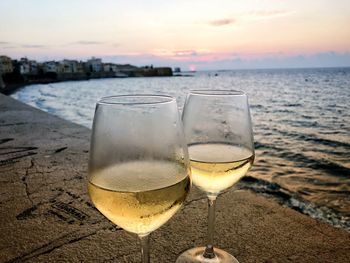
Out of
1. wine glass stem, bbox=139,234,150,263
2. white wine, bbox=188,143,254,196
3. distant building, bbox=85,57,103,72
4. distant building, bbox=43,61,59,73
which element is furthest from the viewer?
distant building, bbox=85,57,103,72

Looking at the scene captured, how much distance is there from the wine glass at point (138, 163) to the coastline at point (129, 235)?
25.7 inches

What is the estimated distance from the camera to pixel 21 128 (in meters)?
4.52

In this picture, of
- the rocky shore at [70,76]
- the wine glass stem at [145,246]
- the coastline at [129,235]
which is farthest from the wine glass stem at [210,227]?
the rocky shore at [70,76]

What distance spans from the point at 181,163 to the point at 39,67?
122 m

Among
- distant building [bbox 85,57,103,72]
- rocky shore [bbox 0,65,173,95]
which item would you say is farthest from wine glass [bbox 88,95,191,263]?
distant building [bbox 85,57,103,72]

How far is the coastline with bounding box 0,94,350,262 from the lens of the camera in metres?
1.39

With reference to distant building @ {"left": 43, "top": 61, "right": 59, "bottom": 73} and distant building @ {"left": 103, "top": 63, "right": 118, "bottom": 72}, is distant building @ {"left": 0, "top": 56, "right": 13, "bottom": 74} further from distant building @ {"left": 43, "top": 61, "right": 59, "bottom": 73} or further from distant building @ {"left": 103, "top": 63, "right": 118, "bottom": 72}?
distant building @ {"left": 103, "top": 63, "right": 118, "bottom": 72}

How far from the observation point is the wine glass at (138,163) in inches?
30.8

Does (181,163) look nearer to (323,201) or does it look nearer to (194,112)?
(194,112)

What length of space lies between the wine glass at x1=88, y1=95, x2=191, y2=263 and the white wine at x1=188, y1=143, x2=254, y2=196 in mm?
249

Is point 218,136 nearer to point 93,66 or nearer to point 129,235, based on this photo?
point 129,235

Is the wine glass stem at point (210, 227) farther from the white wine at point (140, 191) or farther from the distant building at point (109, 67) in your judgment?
the distant building at point (109, 67)

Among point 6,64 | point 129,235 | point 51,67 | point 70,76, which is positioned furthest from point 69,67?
point 129,235

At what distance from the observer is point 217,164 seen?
1094 millimetres
